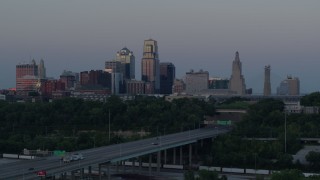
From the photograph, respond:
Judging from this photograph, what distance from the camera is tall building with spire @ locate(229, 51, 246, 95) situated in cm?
18319

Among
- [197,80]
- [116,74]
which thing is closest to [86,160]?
[116,74]

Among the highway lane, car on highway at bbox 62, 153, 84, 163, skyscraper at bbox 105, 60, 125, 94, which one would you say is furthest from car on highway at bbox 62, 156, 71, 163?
skyscraper at bbox 105, 60, 125, 94

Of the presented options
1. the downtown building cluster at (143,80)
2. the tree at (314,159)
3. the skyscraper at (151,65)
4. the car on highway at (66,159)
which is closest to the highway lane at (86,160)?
the car on highway at (66,159)

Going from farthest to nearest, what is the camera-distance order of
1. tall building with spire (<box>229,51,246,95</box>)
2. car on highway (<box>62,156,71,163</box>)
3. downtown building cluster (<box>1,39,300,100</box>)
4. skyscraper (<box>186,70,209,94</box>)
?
1. skyscraper (<box>186,70,209,94</box>)
2. tall building with spire (<box>229,51,246,95</box>)
3. downtown building cluster (<box>1,39,300,100</box>)
4. car on highway (<box>62,156,71,163</box>)

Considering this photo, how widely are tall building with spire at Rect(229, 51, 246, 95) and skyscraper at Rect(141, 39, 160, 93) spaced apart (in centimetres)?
2029

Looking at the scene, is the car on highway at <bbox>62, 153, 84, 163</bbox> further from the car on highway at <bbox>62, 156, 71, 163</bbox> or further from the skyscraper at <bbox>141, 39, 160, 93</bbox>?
the skyscraper at <bbox>141, 39, 160, 93</bbox>

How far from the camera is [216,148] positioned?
53.9 meters

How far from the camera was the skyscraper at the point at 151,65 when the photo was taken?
7224 inches

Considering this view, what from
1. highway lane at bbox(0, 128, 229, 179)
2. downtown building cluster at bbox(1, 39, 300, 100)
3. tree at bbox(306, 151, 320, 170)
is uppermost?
downtown building cluster at bbox(1, 39, 300, 100)

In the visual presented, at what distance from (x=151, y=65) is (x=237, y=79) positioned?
2375cm

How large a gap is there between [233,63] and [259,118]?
374ft

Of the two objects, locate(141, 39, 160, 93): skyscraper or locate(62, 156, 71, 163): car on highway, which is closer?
locate(62, 156, 71, 163): car on highway

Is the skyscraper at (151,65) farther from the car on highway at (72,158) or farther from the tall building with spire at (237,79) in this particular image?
the car on highway at (72,158)

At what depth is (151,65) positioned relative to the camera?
18650 cm
